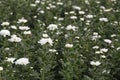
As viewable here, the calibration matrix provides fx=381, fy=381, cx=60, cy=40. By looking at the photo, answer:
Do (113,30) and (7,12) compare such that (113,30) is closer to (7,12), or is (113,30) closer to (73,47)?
(73,47)

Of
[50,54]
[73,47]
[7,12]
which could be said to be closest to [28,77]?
[50,54]

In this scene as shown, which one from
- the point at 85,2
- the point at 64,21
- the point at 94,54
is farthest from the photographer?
the point at 85,2

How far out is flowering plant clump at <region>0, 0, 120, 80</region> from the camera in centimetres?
504

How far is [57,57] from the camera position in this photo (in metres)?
5.92

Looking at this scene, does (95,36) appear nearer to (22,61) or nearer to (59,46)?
(59,46)

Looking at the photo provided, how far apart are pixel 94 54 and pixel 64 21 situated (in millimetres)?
1948

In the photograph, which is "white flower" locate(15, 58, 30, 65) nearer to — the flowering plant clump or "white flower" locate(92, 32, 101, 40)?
the flowering plant clump

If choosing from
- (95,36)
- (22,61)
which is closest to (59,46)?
(95,36)

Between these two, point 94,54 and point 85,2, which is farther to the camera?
point 85,2

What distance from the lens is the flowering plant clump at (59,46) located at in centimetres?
504

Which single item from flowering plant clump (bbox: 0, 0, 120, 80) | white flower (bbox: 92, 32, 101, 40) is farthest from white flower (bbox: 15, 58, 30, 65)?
white flower (bbox: 92, 32, 101, 40)

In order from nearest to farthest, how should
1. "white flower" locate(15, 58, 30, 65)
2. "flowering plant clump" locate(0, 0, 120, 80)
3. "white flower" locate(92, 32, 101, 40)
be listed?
"white flower" locate(15, 58, 30, 65) → "flowering plant clump" locate(0, 0, 120, 80) → "white flower" locate(92, 32, 101, 40)

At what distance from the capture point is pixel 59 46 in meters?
6.05

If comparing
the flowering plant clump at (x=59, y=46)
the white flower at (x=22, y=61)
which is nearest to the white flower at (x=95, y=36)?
the flowering plant clump at (x=59, y=46)
